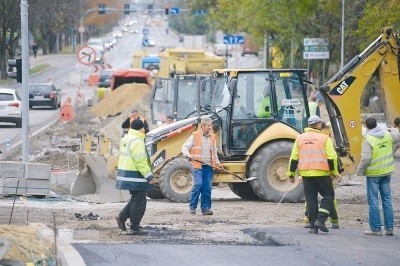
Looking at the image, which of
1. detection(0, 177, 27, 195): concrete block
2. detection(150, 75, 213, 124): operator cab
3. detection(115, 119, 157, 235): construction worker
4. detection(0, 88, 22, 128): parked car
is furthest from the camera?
detection(0, 88, 22, 128): parked car

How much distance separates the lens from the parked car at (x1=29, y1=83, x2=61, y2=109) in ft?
194

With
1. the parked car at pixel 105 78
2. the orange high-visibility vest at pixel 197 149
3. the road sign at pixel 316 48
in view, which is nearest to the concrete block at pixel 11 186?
the orange high-visibility vest at pixel 197 149

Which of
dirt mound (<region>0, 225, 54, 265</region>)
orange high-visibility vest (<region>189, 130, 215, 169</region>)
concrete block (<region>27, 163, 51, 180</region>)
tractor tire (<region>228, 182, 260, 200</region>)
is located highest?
orange high-visibility vest (<region>189, 130, 215, 169</region>)

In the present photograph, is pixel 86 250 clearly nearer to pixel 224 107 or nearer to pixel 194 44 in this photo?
pixel 224 107

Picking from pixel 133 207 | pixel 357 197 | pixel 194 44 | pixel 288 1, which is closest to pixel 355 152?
pixel 357 197

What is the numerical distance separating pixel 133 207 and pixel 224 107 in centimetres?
588

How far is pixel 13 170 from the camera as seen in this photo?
21875mm

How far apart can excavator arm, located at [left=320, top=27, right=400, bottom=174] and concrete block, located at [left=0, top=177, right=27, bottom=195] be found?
594 cm

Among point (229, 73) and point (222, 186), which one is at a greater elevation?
point (229, 73)

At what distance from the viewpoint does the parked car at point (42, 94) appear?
194 ft

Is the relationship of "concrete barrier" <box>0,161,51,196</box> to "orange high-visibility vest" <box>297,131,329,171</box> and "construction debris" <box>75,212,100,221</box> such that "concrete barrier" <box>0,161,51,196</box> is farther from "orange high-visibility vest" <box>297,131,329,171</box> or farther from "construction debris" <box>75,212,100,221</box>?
"orange high-visibility vest" <box>297,131,329,171</box>

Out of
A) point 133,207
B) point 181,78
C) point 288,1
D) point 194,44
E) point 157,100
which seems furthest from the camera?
point 194,44

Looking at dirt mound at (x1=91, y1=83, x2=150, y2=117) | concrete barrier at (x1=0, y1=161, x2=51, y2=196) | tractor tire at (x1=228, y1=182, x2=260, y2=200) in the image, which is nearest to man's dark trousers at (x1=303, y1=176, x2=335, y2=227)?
tractor tire at (x1=228, y1=182, x2=260, y2=200)

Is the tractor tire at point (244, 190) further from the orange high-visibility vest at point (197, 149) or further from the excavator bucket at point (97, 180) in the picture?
the orange high-visibility vest at point (197, 149)
